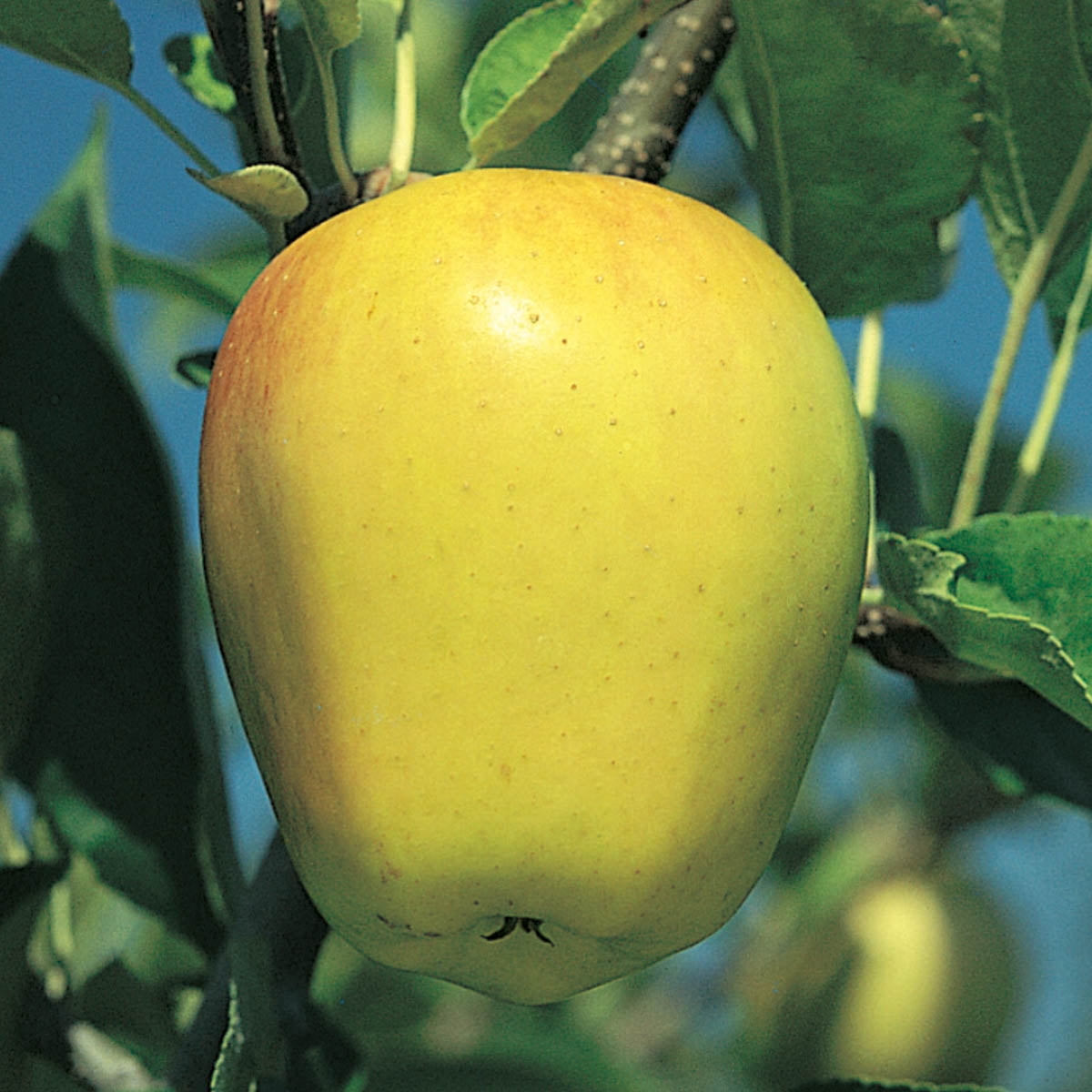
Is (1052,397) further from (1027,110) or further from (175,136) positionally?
(175,136)

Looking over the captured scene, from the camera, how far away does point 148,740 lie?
0.70 metres

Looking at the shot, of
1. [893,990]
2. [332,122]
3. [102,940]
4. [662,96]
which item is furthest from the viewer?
[893,990]

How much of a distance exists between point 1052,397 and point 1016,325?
5 cm

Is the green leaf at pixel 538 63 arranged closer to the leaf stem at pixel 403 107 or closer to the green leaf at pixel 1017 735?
the leaf stem at pixel 403 107

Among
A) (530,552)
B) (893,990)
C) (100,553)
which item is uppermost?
(530,552)

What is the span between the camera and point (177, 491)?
0.68 metres

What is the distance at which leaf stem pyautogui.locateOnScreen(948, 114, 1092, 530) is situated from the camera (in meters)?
0.63

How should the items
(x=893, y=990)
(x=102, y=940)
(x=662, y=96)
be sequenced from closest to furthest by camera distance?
(x=662, y=96) → (x=102, y=940) → (x=893, y=990)

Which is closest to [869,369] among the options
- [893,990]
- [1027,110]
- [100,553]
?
[1027,110]

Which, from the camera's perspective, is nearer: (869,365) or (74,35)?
(74,35)

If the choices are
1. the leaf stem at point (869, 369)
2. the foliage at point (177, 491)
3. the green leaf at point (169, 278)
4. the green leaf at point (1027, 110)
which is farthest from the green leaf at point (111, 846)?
the green leaf at point (1027, 110)

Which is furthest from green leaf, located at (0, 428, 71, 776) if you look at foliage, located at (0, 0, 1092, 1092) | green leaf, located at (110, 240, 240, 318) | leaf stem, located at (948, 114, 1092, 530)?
leaf stem, located at (948, 114, 1092, 530)

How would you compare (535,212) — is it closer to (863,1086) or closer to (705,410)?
(705,410)

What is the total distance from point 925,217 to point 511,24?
0.19m
